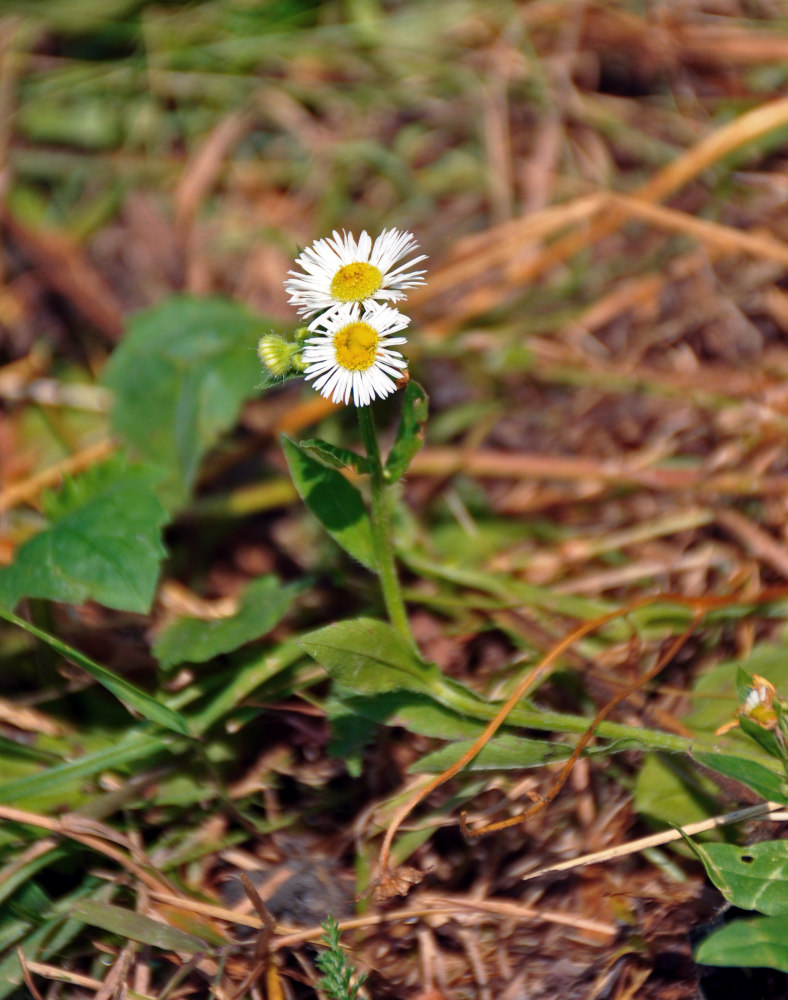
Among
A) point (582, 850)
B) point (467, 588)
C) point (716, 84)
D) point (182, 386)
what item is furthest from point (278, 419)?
point (716, 84)

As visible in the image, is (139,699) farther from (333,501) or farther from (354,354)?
(354,354)

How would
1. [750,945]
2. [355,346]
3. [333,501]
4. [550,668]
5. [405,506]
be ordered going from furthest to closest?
[405,506] < [550,668] < [333,501] < [355,346] < [750,945]

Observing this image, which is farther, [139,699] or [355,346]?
[139,699]

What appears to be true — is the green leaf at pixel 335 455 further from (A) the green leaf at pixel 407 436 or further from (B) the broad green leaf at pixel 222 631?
(B) the broad green leaf at pixel 222 631

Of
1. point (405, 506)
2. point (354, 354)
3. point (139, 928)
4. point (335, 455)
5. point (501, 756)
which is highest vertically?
point (354, 354)

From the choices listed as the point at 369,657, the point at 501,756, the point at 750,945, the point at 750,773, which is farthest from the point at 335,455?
the point at 750,945

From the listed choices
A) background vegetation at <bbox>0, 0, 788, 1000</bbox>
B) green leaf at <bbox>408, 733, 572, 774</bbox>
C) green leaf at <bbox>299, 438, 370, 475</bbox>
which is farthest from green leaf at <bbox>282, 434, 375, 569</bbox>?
green leaf at <bbox>408, 733, 572, 774</bbox>
